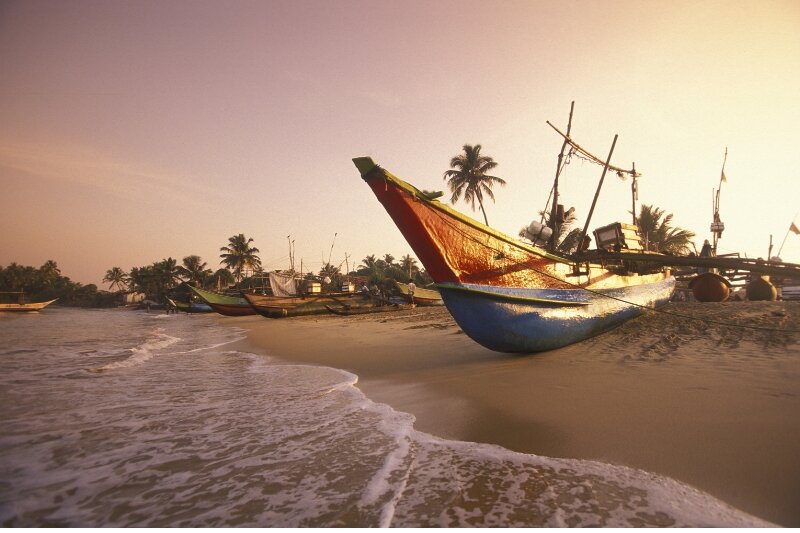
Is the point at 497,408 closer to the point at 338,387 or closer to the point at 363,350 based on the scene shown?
the point at 338,387

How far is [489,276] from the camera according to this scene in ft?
21.8

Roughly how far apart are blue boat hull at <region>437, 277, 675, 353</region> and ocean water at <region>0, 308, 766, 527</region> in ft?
9.35

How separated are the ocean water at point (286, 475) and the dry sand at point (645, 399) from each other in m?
0.30

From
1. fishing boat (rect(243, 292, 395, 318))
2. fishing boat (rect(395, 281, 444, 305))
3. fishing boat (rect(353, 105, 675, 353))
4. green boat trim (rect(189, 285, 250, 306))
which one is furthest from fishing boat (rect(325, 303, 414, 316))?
fishing boat (rect(353, 105, 675, 353))

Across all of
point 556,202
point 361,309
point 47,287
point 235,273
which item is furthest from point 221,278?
point 556,202

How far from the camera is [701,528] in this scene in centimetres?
186

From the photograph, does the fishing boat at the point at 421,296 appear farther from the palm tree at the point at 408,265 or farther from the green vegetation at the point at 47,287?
the green vegetation at the point at 47,287

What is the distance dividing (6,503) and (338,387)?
3.61 m

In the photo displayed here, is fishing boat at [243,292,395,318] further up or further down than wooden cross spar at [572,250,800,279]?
further down

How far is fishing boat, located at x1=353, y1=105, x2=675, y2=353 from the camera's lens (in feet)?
20.5

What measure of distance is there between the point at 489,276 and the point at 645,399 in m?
3.22

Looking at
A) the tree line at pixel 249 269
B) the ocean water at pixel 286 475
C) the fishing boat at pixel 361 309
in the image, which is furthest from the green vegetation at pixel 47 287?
the ocean water at pixel 286 475

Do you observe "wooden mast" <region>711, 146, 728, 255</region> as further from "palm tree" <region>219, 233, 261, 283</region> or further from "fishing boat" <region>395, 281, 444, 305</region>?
"palm tree" <region>219, 233, 261, 283</region>

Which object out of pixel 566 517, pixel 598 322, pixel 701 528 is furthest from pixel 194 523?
pixel 598 322
